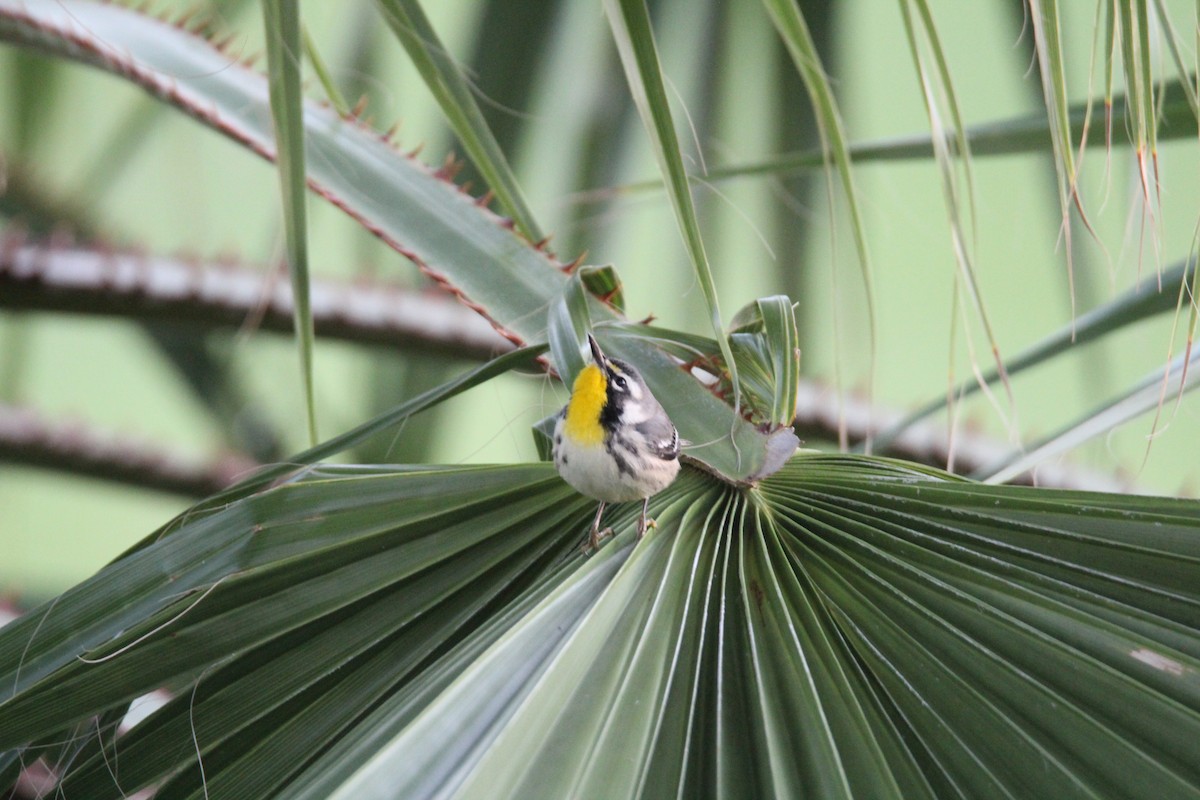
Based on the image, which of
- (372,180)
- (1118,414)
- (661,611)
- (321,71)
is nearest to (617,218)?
(372,180)

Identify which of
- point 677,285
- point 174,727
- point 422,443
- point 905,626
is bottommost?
point 174,727

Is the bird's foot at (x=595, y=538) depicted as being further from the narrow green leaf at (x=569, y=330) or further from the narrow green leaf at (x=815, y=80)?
the narrow green leaf at (x=815, y=80)

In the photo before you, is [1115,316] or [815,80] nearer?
[815,80]

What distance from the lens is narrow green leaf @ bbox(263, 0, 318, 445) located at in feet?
1.97

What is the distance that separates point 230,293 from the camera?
1515 millimetres

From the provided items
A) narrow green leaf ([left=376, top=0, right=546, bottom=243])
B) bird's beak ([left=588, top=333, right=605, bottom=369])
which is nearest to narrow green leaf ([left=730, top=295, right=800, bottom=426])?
bird's beak ([left=588, top=333, right=605, bottom=369])

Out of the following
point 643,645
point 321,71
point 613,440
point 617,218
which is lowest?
point 643,645

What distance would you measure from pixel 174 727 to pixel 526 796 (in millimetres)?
304

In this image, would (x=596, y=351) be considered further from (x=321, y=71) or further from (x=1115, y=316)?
(x=1115, y=316)

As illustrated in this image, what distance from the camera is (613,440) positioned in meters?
0.79

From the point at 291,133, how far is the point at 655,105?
0.84ft

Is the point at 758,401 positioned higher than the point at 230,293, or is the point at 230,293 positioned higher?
the point at 230,293

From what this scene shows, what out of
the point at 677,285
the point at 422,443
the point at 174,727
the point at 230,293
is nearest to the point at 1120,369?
the point at 677,285

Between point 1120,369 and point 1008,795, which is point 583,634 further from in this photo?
point 1120,369
